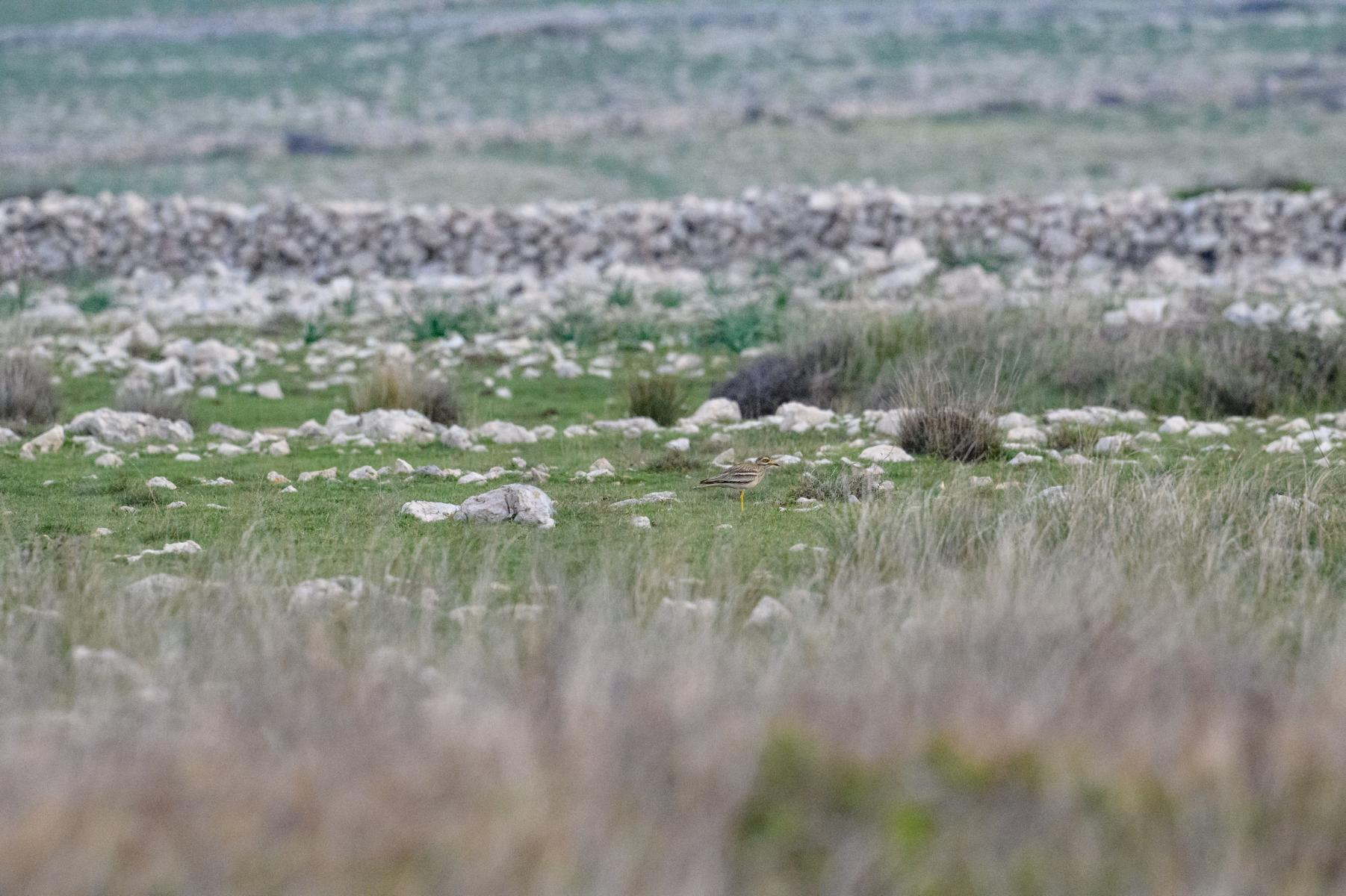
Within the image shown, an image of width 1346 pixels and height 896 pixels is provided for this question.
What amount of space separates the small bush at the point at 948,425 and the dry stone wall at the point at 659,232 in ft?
33.9

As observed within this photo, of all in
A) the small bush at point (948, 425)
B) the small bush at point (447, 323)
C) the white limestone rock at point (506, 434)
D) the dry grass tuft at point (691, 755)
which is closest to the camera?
the dry grass tuft at point (691, 755)

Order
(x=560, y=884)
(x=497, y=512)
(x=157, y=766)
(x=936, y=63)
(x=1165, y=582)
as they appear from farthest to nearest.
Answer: (x=936, y=63), (x=497, y=512), (x=1165, y=582), (x=157, y=766), (x=560, y=884)

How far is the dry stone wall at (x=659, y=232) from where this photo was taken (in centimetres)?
1897

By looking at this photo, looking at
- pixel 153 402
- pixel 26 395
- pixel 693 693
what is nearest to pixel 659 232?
pixel 153 402

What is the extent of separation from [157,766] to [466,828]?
637mm

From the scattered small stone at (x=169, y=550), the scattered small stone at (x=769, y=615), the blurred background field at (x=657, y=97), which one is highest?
the scattered small stone at (x=769, y=615)

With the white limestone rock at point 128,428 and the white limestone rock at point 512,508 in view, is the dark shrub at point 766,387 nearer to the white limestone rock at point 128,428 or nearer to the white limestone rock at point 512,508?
the white limestone rock at point 128,428

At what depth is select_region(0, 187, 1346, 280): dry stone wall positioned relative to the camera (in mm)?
18969

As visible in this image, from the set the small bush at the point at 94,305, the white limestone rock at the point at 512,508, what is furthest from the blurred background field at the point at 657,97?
the white limestone rock at the point at 512,508

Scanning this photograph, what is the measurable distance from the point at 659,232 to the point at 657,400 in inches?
425

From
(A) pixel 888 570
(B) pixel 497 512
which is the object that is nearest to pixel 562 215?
(B) pixel 497 512

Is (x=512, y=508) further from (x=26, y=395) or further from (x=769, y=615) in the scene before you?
(x=26, y=395)

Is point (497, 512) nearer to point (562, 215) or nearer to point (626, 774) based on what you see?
point (626, 774)

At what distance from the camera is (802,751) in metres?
2.76
